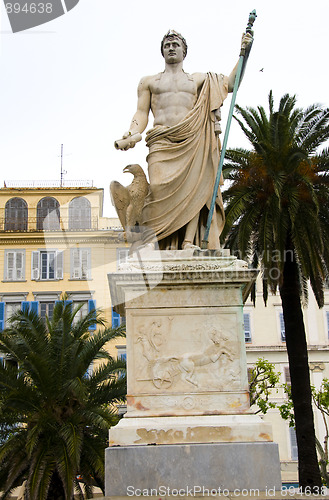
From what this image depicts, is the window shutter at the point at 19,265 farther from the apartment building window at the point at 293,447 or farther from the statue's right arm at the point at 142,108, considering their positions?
the statue's right arm at the point at 142,108

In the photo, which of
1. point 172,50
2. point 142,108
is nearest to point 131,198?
point 142,108

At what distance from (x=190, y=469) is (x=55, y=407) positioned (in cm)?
1284

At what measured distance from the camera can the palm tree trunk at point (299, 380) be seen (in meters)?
17.7

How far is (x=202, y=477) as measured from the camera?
19.7 ft

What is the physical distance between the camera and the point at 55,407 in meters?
18.2

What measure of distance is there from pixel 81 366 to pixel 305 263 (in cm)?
680

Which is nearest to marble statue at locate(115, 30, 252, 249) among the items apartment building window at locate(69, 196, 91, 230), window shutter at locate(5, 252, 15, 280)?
window shutter at locate(5, 252, 15, 280)

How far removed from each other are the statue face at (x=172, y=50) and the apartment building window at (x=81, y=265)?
1312 inches

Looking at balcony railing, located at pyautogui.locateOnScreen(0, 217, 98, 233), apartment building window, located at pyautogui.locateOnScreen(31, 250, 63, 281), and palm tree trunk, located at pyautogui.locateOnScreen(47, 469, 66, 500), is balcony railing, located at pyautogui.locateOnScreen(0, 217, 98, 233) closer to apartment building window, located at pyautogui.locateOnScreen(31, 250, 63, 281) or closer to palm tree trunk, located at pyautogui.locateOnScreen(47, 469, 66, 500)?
apartment building window, located at pyautogui.locateOnScreen(31, 250, 63, 281)

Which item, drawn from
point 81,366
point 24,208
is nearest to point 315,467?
point 81,366

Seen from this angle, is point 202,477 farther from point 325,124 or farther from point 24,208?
point 24,208

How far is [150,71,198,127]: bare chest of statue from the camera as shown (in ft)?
25.9

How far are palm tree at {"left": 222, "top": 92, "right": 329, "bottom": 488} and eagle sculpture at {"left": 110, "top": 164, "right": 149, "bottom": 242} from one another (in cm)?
958

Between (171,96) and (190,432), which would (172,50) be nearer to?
(171,96)
